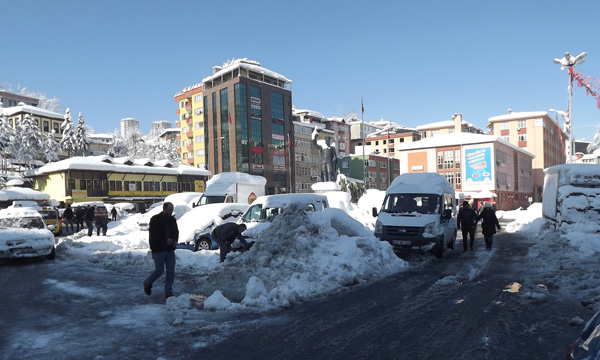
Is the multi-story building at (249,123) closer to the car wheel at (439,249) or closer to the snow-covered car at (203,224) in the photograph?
the snow-covered car at (203,224)

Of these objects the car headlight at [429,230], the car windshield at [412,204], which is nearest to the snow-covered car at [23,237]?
the car windshield at [412,204]

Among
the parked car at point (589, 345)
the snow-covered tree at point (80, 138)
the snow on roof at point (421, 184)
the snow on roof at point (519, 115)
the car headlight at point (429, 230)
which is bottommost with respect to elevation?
the car headlight at point (429, 230)

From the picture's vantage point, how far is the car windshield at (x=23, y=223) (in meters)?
14.1

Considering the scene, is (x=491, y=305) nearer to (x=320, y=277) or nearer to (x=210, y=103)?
(x=320, y=277)

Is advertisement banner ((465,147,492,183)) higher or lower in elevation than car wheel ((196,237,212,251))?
higher

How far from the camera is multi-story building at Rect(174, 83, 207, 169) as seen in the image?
275 ft

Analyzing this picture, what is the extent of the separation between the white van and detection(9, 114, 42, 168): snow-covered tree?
218 ft

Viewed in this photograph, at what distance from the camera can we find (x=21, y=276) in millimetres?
10898

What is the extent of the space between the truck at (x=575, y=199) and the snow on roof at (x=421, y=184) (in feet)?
16.7

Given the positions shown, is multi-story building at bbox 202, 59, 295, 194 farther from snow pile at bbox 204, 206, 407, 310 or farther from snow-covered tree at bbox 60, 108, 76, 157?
snow pile at bbox 204, 206, 407, 310

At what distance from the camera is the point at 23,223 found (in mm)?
14227

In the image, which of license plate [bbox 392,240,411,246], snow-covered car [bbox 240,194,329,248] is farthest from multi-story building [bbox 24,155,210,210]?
license plate [bbox 392,240,411,246]

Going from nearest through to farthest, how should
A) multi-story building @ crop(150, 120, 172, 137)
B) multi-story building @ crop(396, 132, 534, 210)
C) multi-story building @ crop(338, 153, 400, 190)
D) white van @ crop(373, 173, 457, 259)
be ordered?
white van @ crop(373, 173, 457, 259) < multi-story building @ crop(396, 132, 534, 210) < multi-story building @ crop(338, 153, 400, 190) < multi-story building @ crop(150, 120, 172, 137)

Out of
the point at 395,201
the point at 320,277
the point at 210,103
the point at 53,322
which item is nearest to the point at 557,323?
the point at 320,277
